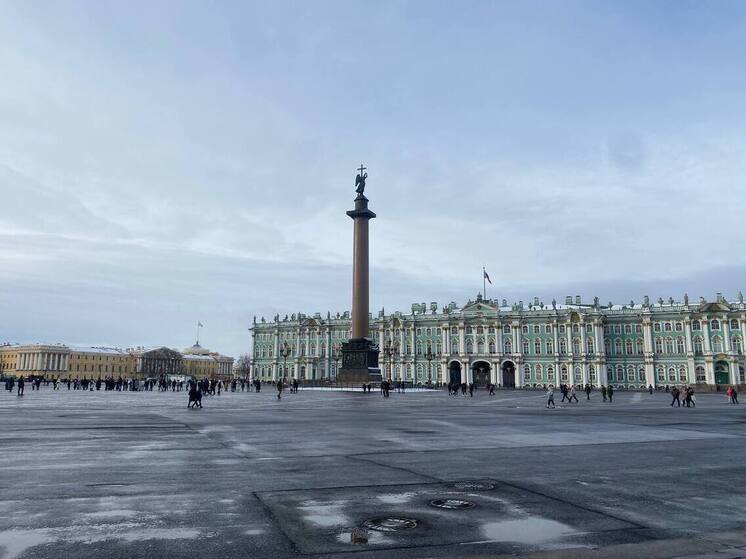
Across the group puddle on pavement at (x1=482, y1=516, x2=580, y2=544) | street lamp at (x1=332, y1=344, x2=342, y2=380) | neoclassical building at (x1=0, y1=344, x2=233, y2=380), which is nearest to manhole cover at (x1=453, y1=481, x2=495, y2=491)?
puddle on pavement at (x1=482, y1=516, x2=580, y2=544)

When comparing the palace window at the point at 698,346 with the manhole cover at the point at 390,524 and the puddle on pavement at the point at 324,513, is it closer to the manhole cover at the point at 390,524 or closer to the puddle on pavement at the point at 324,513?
the puddle on pavement at the point at 324,513

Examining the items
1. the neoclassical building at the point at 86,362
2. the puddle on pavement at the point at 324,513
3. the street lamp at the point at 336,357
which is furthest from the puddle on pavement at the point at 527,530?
the neoclassical building at the point at 86,362

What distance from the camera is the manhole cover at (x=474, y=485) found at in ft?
29.5

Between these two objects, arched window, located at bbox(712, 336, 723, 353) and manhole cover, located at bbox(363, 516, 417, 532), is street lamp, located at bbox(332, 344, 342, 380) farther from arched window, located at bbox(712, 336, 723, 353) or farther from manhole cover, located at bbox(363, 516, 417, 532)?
manhole cover, located at bbox(363, 516, 417, 532)

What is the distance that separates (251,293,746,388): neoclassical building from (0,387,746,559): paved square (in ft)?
238

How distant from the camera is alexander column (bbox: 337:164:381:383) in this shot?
59.8 m

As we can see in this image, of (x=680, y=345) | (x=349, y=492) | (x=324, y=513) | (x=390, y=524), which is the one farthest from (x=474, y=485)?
(x=680, y=345)

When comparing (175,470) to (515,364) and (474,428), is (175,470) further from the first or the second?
(515,364)

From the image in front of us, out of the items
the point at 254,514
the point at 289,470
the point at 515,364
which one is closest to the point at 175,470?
the point at 289,470

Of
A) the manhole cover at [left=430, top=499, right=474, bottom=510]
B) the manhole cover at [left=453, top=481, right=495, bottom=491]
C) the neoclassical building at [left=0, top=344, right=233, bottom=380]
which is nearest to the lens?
the manhole cover at [left=430, top=499, right=474, bottom=510]

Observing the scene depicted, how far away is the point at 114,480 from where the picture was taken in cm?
933

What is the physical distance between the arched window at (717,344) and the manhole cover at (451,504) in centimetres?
9773

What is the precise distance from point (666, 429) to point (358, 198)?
156ft

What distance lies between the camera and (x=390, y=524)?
6.80m
